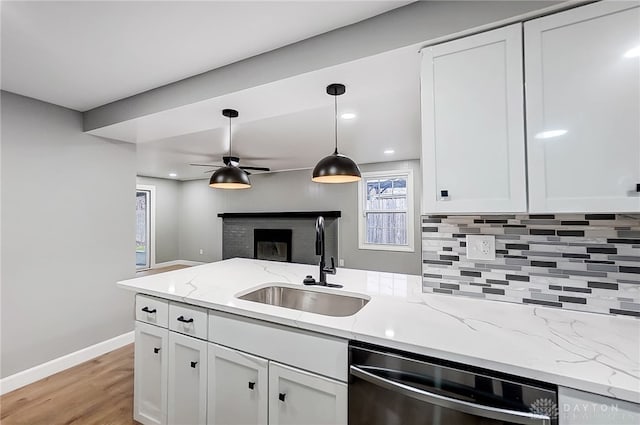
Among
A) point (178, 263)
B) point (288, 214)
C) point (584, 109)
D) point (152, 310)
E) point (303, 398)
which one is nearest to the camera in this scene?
point (584, 109)

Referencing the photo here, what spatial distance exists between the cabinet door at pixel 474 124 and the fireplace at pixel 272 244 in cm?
507

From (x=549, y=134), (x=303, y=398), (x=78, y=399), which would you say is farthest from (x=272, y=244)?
(x=549, y=134)

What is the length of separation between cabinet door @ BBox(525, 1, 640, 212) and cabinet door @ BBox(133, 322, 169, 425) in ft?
7.00

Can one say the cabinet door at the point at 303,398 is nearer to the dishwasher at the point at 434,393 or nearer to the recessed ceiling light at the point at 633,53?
the dishwasher at the point at 434,393

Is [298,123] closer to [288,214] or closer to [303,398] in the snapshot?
[303,398]

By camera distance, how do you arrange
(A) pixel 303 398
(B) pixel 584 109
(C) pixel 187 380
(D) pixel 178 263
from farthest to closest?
(D) pixel 178 263 → (C) pixel 187 380 → (A) pixel 303 398 → (B) pixel 584 109

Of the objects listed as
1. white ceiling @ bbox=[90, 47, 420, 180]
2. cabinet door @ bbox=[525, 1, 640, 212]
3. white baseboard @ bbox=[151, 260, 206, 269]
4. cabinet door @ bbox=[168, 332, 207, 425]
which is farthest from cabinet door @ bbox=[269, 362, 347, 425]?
white baseboard @ bbox=[151, 260, 206, 269]

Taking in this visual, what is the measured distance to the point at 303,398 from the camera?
128 cm

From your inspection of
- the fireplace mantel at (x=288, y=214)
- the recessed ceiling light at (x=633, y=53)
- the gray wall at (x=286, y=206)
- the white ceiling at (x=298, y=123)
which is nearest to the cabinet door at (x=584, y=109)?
the recessed ceiling light at (x=633, y=53)

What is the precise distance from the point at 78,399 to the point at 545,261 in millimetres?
3282

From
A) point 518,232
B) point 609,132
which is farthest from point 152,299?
point 609,132

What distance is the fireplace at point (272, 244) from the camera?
6293mm

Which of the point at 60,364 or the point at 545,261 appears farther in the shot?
the point at 60,364

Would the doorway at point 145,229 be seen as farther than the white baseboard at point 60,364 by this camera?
Yes
